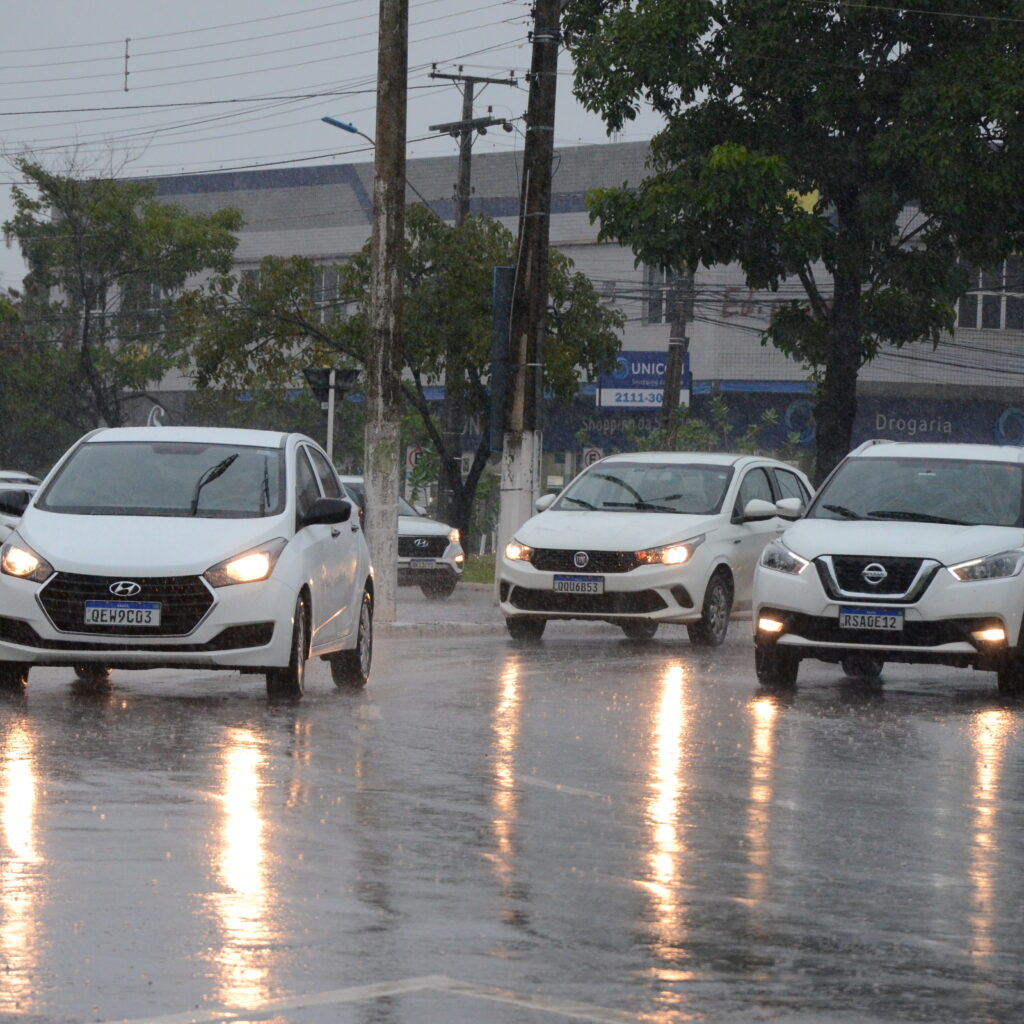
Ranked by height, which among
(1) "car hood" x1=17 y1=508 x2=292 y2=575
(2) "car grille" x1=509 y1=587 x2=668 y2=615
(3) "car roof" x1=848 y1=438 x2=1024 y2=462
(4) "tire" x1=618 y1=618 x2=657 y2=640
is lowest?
(4) "tire" x1=618 y1=618 x2=657 y2=640

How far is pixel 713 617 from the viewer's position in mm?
20031

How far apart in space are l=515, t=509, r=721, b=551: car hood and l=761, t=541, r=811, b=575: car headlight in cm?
351

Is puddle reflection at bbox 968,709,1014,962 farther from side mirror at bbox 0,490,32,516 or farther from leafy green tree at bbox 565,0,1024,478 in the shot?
leafy green tree at bbox 565,0,1024,478

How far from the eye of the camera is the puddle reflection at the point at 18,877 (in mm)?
5875

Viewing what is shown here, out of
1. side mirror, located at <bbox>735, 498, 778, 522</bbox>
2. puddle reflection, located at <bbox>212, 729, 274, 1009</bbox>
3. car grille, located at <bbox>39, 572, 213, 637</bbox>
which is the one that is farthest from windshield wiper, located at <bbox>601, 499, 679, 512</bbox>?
puddle reflection, located at <bbox>212, 729, 274, 1009</bbox>

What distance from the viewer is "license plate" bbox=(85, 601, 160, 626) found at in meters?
12.9

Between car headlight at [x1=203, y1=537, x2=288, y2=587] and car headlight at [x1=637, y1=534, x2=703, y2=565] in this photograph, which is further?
car headlight at [x1=637, y1=534, x2=703, y2=565]

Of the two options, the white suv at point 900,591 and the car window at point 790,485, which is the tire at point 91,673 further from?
the car window at point 790,485

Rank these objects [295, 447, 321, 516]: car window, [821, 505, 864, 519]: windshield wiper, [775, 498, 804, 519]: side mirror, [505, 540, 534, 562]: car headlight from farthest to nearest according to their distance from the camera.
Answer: [505, 540, 534, 562]: car headlight < [775, 498, 804, 519]: side mirror < [821, 505, 864, 519]: windshield wiper < [295, 447, 321, 516]: car window

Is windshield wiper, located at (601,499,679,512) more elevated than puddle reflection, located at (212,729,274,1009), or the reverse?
windshield wiper, located at (601,499,679,512)

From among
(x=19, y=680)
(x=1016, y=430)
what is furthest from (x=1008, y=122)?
(x=1016, y=430)

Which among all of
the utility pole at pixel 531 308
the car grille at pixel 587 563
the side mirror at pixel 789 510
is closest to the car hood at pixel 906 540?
the side mirror at pixel 789 510

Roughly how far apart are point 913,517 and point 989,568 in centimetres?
107

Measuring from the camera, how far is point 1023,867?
8.32m
